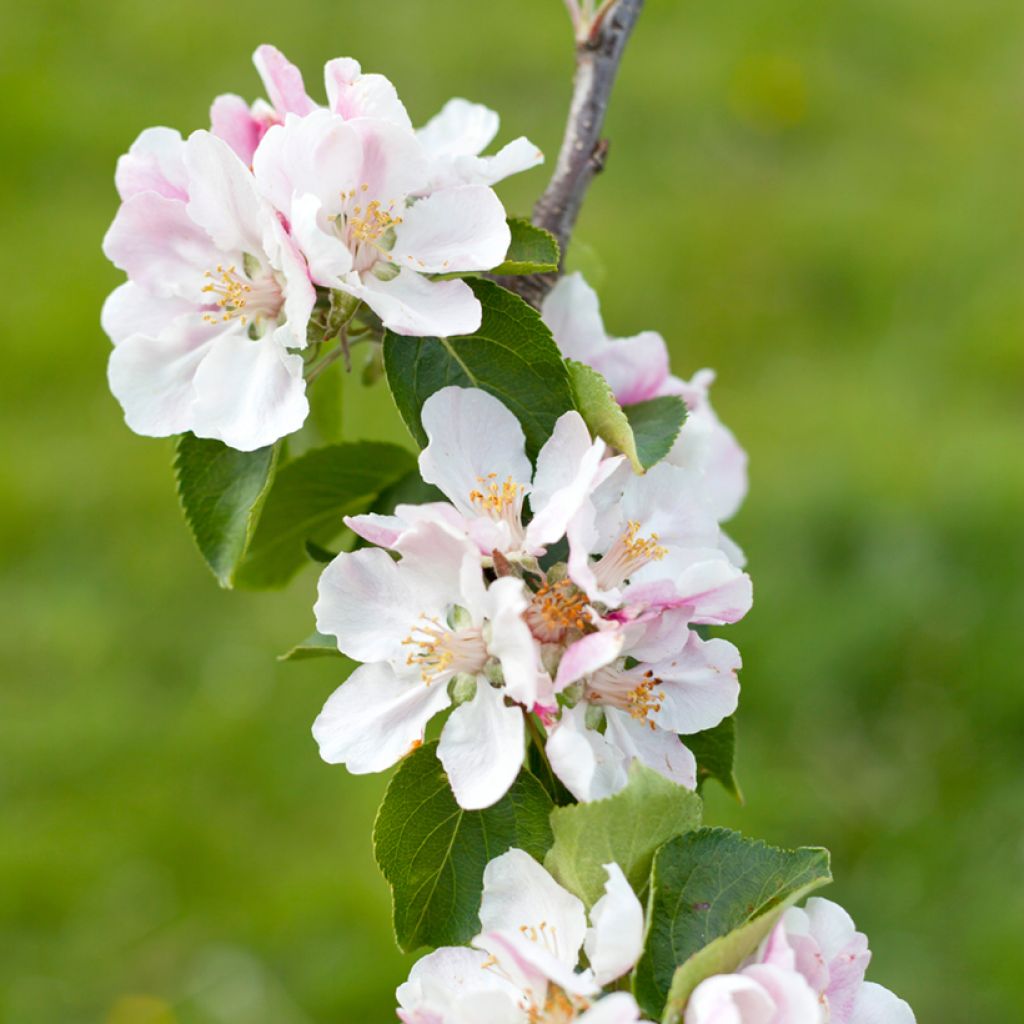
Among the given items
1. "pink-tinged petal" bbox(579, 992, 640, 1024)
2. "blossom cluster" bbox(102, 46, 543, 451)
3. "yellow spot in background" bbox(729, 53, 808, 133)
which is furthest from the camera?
"yellow spot in background" bbox(729, 53, 808, 133)

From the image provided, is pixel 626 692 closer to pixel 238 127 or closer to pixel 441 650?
pixel 441 650

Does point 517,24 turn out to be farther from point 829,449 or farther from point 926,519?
point 926,519

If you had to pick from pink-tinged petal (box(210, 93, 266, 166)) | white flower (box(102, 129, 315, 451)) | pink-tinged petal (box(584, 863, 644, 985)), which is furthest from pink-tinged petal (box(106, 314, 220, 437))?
pink-tinged petal (box(584, 863, 644, 985))

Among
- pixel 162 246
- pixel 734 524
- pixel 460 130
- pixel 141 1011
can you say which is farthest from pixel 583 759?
pixel 734 524

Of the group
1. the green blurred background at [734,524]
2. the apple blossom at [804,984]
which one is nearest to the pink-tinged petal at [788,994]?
the apple blossom at [804,984]

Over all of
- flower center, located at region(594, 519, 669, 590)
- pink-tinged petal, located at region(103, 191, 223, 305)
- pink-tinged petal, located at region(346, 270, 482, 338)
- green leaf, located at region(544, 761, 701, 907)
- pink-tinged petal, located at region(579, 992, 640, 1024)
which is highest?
pink-tinged petal, located at region(103, 191, 223, 305)

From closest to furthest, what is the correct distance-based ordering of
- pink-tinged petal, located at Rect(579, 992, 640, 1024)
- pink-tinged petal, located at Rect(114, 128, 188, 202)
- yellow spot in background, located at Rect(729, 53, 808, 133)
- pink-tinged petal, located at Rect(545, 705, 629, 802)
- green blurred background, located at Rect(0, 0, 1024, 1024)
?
pink-tinged petal, located at Rect(579, 992, 640, 1024) → pink-tinged petal, located at Rect(545, 705, 629, 802) → pink-tinged petal, located at Rect(114, 128, 188, 202) → green blurred background, located at Rect(0, 0, 1024, 1024) → yellow spot in background, located at Rect(729, 53, 808, 133)

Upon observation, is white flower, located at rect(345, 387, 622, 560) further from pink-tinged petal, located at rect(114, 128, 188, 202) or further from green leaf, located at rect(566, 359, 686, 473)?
pink-tinged petal, located at rect(114, 128, 188, 202)

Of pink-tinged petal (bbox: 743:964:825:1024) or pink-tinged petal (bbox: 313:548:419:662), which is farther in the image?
pink-tinged petal (bbox: 313:548:419:662)
